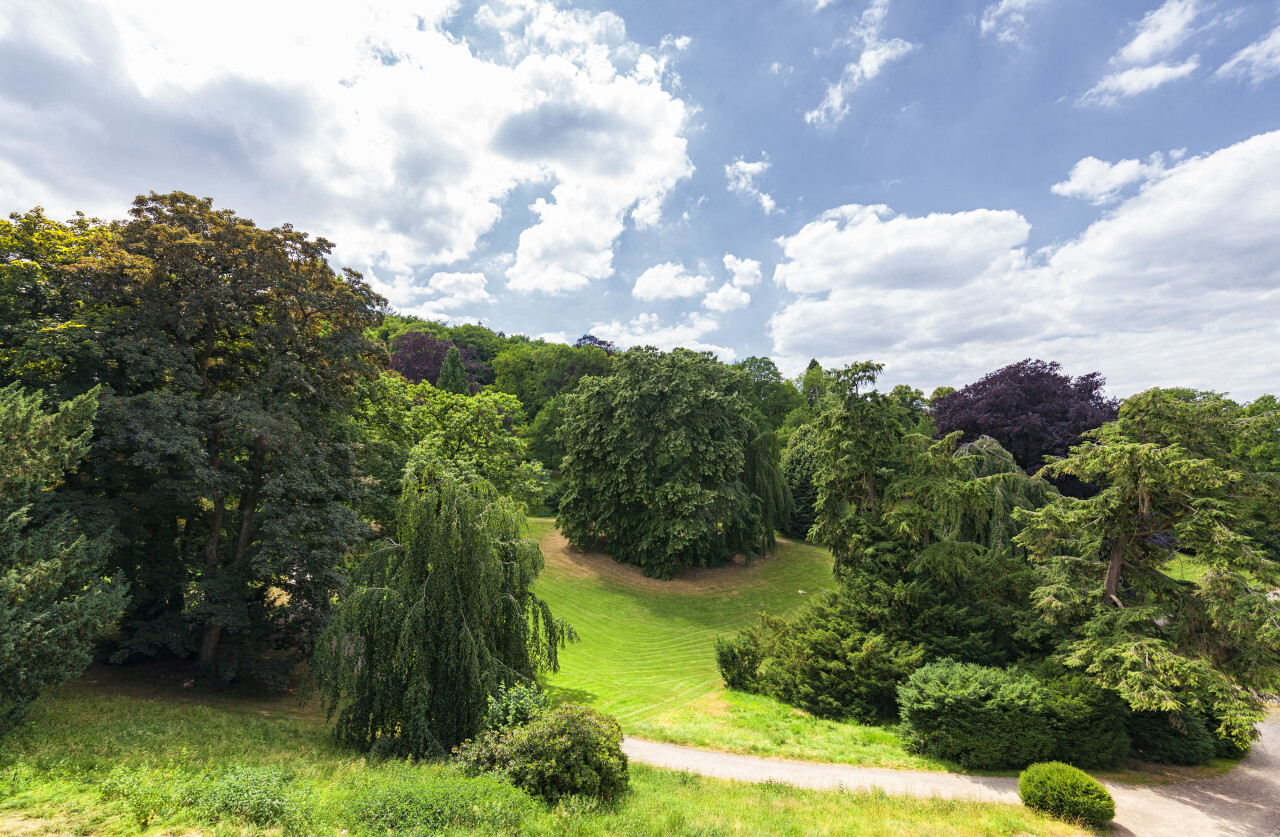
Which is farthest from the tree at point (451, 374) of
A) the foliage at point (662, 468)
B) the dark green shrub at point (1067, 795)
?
the dark green shrub at point (1067, 795)

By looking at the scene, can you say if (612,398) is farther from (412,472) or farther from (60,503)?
(60,503)

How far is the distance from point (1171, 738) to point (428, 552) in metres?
17.8

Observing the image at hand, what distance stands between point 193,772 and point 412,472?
19.0ft

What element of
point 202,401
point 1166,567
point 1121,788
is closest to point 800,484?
point 1166,567

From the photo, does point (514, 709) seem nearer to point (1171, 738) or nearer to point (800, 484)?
point (1171, 738)

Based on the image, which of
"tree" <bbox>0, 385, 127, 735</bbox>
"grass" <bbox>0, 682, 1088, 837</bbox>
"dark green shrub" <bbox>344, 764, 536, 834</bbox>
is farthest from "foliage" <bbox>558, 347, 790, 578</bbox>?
"tree" <bbox>0, 385, 127, 735</bbox>

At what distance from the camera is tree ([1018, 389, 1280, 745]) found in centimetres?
1002

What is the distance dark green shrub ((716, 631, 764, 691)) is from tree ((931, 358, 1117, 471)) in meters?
16.3

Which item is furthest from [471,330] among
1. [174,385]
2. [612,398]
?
[174,385]

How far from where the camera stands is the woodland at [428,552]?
31.7 ft

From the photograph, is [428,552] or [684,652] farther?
[684,652]

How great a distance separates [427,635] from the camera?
1001cm

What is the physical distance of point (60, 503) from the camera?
1055 cm

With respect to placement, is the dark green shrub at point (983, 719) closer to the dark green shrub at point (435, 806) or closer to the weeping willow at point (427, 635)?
the weeping willow at point (427, 635)
